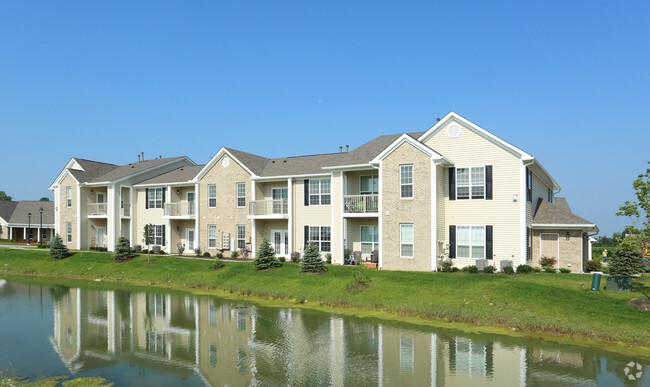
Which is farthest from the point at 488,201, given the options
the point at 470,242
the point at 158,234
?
the point at 158,234

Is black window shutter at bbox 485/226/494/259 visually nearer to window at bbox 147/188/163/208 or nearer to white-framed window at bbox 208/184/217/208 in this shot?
white-framed window at bbox 208/184/217/208

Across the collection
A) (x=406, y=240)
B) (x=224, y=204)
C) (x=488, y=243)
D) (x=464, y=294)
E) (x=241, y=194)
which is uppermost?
(x=241, y=194)

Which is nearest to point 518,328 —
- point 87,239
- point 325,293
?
point 325,293

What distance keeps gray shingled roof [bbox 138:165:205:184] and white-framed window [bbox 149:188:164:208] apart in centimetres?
77

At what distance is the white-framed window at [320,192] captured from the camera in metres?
29.1

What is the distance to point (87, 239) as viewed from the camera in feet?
132

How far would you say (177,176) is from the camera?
37.8 m

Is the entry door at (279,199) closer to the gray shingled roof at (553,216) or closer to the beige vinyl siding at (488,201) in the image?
the beige vinyl siding at (488,201)

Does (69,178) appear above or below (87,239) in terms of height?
above

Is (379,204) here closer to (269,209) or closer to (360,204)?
(360,204)

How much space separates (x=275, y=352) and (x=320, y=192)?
16733mm

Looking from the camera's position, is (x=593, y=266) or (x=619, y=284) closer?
(x=619, y=284)

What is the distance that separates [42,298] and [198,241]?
475 inches

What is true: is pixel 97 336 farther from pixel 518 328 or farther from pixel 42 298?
pixel 518 328
